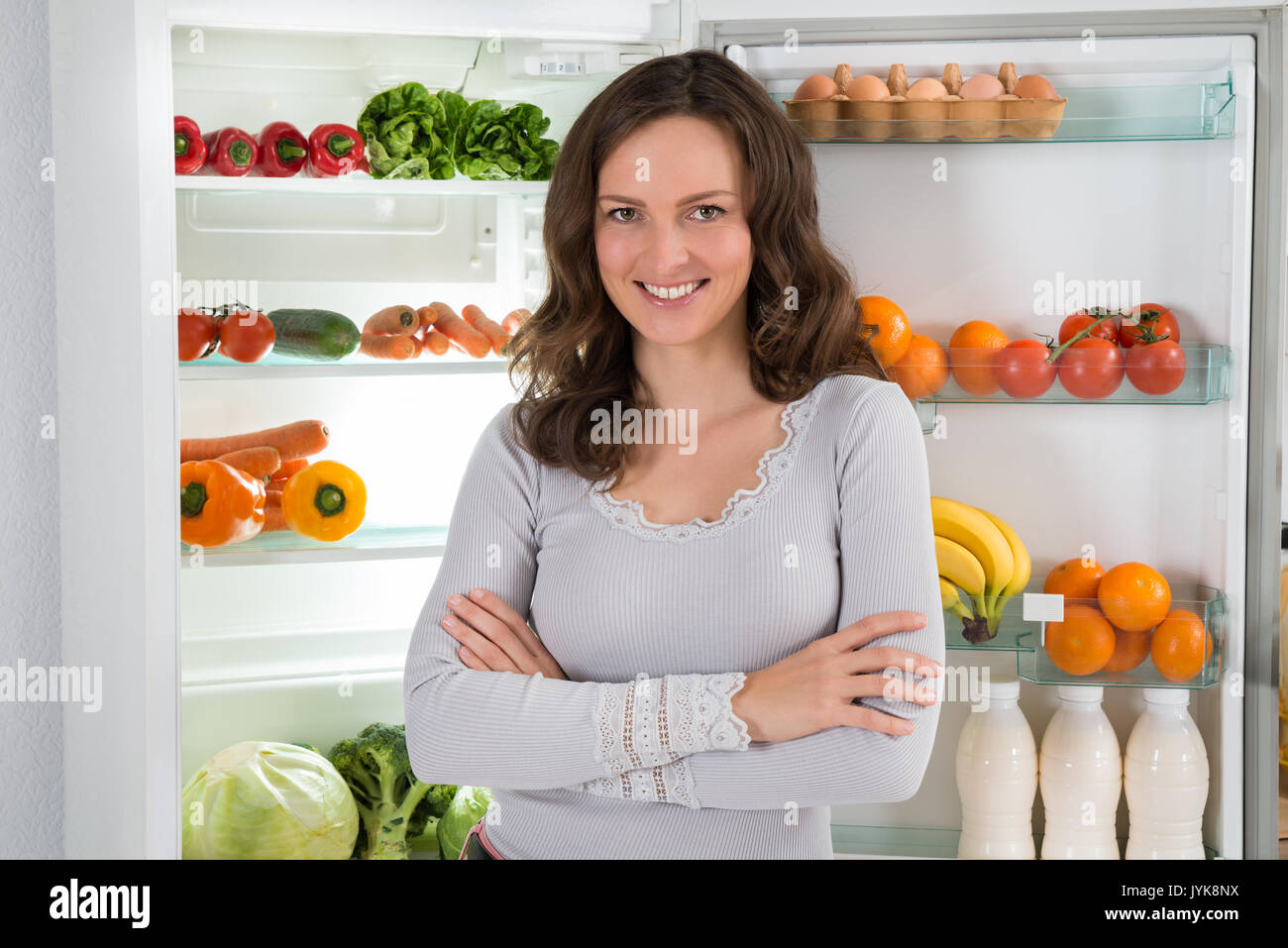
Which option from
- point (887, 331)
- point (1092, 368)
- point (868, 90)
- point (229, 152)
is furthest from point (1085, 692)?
point (229, 152)

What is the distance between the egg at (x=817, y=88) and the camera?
5.35 feet

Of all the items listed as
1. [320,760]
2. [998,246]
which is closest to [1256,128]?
[998,246]

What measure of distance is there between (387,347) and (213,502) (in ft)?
1.28

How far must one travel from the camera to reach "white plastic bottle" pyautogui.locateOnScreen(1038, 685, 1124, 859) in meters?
1.67

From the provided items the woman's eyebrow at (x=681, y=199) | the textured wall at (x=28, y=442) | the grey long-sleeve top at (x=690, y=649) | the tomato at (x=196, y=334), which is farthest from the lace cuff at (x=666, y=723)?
the textured wall at (x=28, y=442)

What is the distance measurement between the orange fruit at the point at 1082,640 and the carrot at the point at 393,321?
47.2 inches

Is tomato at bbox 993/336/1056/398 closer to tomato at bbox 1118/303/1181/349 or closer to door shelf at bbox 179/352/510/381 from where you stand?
tomato at bbox 1118/303/1181/349

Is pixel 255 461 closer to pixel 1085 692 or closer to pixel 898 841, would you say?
pixel 898 841

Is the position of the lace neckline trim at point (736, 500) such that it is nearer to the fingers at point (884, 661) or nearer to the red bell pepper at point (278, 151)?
the fingers at point (884, 661)

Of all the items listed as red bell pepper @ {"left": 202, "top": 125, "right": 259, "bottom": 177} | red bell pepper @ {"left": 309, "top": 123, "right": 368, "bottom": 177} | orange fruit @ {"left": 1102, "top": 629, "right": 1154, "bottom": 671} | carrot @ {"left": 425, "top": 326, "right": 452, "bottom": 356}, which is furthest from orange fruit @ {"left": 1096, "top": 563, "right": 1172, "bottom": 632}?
red bell pepper @ {"left": 202, "top": 125, "right": 259, "bottom": 177}

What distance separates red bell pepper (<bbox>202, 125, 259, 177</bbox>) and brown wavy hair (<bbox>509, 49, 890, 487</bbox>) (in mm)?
642

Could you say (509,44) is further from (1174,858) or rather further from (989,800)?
(1174,858)

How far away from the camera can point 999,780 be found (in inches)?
66.6

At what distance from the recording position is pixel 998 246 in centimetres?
175
